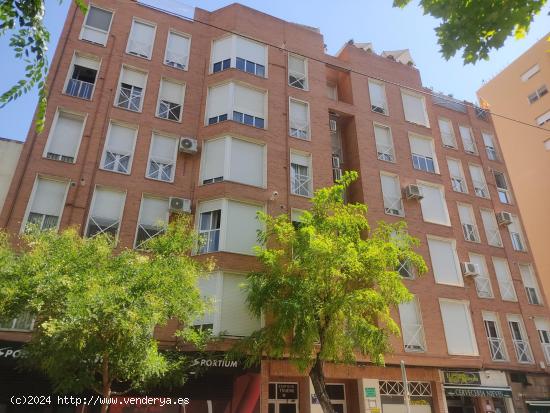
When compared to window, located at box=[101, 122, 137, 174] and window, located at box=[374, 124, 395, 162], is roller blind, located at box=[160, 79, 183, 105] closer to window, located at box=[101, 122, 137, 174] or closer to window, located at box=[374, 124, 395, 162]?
window, located at box=[101, 122, 137, 174]

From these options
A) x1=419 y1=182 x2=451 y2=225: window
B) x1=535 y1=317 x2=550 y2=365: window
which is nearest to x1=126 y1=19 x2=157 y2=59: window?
x1=419 y1=182 x2=451 y2=225: window

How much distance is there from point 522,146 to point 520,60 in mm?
7379

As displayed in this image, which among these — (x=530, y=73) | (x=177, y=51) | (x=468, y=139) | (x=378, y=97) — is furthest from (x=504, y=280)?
(x=177, y=51)

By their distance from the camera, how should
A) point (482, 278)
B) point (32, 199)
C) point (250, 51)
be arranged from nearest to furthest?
point (32, 199) → point (250, 51) → point (482, 278)

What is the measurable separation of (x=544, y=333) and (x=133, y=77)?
22614mm

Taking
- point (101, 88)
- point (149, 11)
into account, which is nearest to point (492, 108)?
point (149, 11)

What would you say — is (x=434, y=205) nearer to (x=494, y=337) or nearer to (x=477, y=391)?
(x=494, y=337)

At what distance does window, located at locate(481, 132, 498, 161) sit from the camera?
2652 centimetres

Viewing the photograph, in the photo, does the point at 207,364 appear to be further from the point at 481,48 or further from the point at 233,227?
the point at 481,48

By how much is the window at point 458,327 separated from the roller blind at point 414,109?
9.97 meters

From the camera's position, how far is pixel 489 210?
941 inches

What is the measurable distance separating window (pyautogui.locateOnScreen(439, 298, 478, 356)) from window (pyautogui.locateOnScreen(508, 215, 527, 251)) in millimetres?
6592

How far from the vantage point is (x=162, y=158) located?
1748 cm

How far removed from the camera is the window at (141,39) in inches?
758
